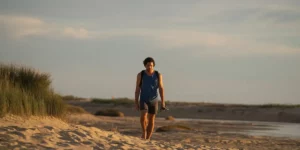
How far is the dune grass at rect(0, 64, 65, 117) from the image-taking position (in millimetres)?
11289

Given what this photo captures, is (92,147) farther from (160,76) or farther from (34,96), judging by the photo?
(34,96)

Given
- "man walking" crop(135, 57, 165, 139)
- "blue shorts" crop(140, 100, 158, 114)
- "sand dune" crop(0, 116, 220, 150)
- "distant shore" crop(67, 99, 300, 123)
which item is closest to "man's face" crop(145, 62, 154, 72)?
"man walking" crop(135, 57, 165, 139)

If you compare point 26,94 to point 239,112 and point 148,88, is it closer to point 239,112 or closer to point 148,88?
point 148,88

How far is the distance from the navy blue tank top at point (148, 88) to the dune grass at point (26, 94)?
9.96 feet

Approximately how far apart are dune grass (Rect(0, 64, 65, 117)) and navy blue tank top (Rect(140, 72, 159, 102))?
3.03m

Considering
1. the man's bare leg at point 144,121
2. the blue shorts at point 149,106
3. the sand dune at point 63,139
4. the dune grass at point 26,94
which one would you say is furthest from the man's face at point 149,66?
the dune grass at point 26,94

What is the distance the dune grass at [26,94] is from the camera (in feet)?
37.0

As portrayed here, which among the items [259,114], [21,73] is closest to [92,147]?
[21,73]

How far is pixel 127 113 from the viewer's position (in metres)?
40.7

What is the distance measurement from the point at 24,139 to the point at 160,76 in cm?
339

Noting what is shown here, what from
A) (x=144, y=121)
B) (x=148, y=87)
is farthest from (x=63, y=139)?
(x=148, y=87)

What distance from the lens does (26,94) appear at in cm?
1227

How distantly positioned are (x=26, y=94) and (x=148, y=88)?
3.54 m

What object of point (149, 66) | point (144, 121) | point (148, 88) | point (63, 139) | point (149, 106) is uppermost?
point (149, 66)
